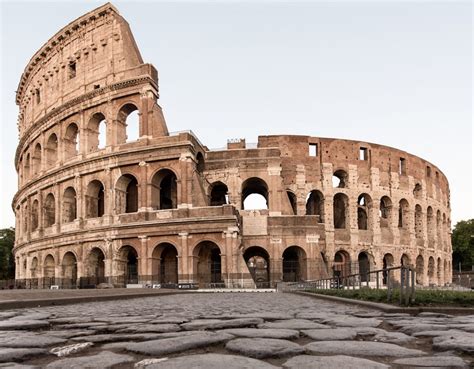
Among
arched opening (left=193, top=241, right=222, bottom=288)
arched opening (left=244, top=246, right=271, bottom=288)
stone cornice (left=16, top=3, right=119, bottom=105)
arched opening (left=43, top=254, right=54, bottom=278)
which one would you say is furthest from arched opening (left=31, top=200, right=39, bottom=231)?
arched opening (left=244, top=246, right=271, bottom=288)

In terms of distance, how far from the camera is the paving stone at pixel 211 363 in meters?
2.28

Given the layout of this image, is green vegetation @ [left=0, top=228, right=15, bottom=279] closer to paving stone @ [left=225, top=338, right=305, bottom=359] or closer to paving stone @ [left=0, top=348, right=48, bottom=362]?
paving stone @ [left=0, top=348, right=48, bottom=362]

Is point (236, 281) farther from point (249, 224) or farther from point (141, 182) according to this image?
point (141, 182)

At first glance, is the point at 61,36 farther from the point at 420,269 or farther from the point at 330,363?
the point at 330,363

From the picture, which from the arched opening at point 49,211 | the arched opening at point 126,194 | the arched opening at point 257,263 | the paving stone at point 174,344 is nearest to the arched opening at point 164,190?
the arched opening at point 126,194

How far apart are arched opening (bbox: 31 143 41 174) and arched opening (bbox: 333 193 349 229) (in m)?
21.4

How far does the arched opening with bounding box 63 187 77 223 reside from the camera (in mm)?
30922

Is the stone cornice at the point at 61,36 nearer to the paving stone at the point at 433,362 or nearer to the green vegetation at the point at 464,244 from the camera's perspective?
the paving stone at the point at 433,362

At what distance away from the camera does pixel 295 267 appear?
1161 inches

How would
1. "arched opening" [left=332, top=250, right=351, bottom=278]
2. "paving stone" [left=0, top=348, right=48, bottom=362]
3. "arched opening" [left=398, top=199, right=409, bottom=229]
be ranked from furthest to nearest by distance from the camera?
"arched opening" [left=398, top=199, right=409, bottom=229] → "arched opening" [left=332, top=250, right=351, bottom=278] → "paving stone" [left=0, top=348, right=48, bottom=362]

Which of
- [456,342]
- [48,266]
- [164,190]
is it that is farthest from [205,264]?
[456,342]

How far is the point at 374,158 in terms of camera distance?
112 feet

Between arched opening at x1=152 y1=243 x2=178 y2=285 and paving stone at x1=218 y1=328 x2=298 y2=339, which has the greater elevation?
paving stone at x1=218 y1=328 x2=298 y2=339

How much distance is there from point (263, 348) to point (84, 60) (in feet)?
103
